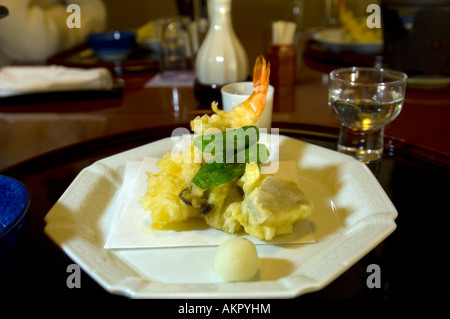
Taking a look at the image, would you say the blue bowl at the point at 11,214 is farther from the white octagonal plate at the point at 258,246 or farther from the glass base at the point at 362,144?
the glass base at the point at 362,144

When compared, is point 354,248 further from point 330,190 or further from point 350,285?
point 330,190

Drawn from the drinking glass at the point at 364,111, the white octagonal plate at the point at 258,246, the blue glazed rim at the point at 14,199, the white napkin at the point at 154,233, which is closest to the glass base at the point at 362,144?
the drinking glass at the point at 364,111

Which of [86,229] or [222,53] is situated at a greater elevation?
[222,53]

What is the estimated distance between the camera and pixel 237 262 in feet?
2.23

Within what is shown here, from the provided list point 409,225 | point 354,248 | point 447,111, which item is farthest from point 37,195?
point 447,111

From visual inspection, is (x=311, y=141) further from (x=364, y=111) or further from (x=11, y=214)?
(x=11, y=214)

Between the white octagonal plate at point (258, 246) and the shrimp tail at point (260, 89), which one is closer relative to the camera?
the white octagonal plate at point (258, 246)

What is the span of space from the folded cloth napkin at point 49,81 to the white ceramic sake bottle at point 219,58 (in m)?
0.46

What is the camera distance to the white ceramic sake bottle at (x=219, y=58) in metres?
1.59

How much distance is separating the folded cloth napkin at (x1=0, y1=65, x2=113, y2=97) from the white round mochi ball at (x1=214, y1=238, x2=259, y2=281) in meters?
1.26

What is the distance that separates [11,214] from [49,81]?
108 centimetres

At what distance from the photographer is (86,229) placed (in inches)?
32.7

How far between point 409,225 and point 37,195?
0.88m

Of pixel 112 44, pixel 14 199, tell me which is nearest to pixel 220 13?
pixel 112 44
